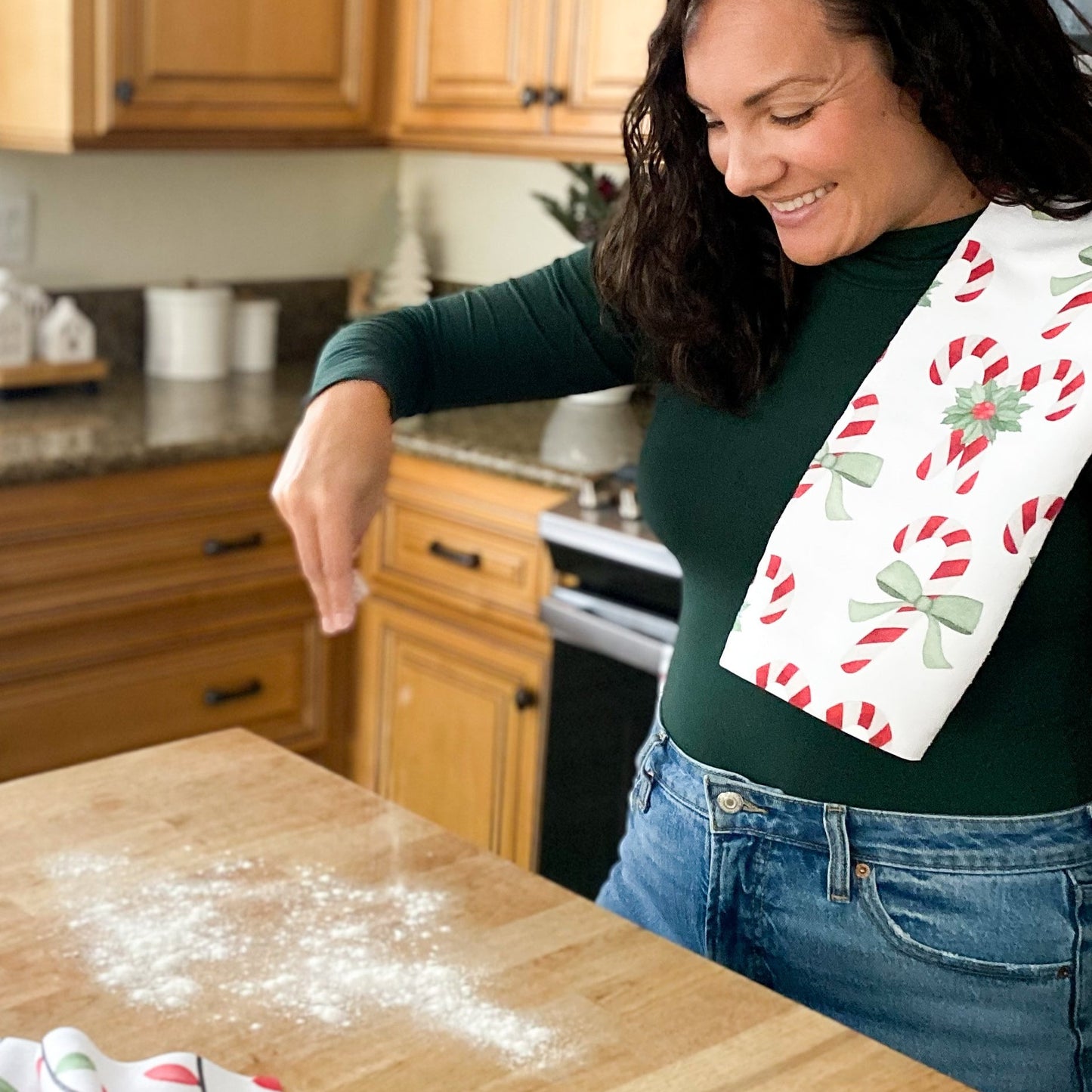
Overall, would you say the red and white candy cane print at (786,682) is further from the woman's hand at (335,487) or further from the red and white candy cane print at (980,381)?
the woman's hand at (335,487)

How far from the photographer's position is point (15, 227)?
282 cm

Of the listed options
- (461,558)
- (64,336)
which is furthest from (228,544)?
(64,336)

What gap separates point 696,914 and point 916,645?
0.81ft

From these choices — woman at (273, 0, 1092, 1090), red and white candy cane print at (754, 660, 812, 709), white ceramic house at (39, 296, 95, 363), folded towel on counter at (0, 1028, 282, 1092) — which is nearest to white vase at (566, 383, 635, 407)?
white ceramic house at (39, 296, 95, 363)

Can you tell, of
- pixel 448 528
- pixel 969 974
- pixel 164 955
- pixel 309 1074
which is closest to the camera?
pixel 309 1074

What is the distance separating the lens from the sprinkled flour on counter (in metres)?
0.90

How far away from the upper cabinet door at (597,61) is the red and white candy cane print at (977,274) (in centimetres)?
148

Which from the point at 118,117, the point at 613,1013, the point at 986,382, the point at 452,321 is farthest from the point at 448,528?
the point at 613,1013

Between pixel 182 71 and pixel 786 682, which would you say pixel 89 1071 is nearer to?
pixel 786 682

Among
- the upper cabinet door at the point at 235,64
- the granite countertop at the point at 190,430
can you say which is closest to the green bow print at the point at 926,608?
the granite countertop at the point at 190,430

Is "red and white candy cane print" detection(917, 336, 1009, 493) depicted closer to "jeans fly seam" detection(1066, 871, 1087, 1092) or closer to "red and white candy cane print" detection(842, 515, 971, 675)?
"red and white candy cane print" detection(842, 515, 971, 675)

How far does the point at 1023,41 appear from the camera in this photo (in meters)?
1.03

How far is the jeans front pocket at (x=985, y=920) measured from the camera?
1.04 meters

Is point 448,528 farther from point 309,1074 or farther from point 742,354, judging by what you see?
point 309,1074
